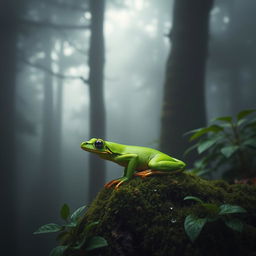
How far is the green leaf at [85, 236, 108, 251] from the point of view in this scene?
1.23 m

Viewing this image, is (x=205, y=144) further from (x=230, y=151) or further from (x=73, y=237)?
(x=73, y=237)

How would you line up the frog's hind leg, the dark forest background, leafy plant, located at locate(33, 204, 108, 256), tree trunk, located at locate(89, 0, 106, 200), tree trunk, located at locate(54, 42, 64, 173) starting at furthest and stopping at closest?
tree trunk, located at locate(54, 42, 64, 173), the dark forest background, tree trunk, located at locate(89, 0, 106, 200), the frog's hind leg, leafy plant, located at locate(33, 204, 108, 256)

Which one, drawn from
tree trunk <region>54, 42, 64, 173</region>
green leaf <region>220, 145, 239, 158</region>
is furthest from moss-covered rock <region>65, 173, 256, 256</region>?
tree trunk <region>54, 42, 64, 173</region>

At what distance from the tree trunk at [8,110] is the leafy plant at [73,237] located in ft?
11.8

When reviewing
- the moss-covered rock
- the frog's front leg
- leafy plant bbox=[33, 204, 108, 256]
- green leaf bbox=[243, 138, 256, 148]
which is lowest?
leafy plant bbox=[33, 204, 108, 256]

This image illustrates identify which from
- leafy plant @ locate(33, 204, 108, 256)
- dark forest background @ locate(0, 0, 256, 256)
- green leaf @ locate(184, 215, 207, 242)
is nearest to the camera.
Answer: green leaf @ locate(184, 215, 207, 242)

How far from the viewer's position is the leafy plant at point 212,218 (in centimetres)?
120

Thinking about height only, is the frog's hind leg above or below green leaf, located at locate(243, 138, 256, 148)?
below

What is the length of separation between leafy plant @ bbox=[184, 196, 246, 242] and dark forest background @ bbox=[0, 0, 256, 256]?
3.39m

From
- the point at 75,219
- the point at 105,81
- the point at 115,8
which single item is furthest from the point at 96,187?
the point at 115,8

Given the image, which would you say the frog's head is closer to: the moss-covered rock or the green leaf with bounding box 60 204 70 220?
the moss-covered rock

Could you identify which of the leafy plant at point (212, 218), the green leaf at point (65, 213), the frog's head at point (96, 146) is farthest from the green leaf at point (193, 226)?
the green leaf at point (65, 213)

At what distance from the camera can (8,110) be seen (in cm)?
480

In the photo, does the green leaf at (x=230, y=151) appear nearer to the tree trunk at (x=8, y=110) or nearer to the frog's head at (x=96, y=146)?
the frog's head at (x=96, y=146)
